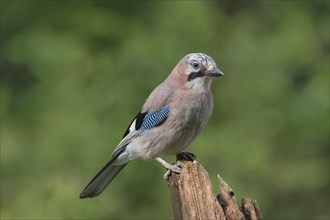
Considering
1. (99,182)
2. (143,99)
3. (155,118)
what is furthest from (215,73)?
(143,99)

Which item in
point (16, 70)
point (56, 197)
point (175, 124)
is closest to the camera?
point (175, 124)

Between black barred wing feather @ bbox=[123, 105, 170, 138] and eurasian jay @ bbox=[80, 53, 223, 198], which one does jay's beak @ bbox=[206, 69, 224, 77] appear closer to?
eurasian jay @ bbox=[80, 53, 223, 198]

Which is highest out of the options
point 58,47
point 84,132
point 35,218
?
point 58,47

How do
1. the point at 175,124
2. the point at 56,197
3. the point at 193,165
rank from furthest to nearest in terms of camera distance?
the point at 56,197
the point at 175,124
the point at 193,165

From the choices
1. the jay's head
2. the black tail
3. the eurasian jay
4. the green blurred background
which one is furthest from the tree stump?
the green blurred background

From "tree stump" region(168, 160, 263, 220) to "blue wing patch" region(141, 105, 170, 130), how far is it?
1169mm

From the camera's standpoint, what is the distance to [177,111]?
6.57m

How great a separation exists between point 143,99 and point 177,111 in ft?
10.0

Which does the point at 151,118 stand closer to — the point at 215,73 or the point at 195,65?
the point at 195,65

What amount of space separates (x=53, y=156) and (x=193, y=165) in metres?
3.82

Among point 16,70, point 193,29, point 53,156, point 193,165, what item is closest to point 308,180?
point 193,29

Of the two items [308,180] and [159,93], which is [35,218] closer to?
[159,93]

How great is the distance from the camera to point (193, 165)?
5566mm

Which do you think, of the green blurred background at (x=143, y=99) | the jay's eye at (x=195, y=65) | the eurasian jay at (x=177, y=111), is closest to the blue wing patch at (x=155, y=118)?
the eurasian jay at (x=177, y=111)
